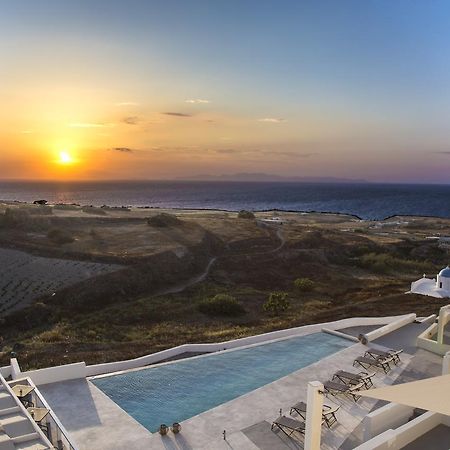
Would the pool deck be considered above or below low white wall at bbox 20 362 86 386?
below

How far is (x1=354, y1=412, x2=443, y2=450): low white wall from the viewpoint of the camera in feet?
32.9

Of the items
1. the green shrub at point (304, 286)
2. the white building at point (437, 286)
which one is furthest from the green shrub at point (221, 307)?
the white building at point (437, 286)

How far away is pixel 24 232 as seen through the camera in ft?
155

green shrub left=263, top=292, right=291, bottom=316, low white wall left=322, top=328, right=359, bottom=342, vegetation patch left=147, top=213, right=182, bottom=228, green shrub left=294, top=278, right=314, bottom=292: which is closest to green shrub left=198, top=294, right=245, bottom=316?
green shrub left=263, top=292, right=291, bottom=316

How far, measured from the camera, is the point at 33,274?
35375mm

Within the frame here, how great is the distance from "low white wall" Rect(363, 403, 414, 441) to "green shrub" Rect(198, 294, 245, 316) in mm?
16987

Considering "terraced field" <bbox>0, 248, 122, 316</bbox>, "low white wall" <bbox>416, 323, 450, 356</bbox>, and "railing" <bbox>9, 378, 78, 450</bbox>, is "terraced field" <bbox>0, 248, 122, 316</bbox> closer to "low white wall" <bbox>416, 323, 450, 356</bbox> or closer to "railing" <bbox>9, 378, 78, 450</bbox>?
"railing" <bbox>9, 378, 78, 450</bbox>

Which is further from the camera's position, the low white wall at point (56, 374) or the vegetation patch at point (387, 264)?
the vegetation patch at point (387, 264)

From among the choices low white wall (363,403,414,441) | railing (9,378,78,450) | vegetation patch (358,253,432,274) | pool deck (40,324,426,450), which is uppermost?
railing (9,378,78,450)

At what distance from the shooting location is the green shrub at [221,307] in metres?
28.7

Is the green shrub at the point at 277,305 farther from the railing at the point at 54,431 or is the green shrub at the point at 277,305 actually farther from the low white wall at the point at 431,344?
the railing at the point at 54,431

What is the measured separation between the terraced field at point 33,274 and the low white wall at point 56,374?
1591cm

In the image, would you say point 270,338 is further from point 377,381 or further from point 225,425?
point 225,425

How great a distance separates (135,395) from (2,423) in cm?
533
